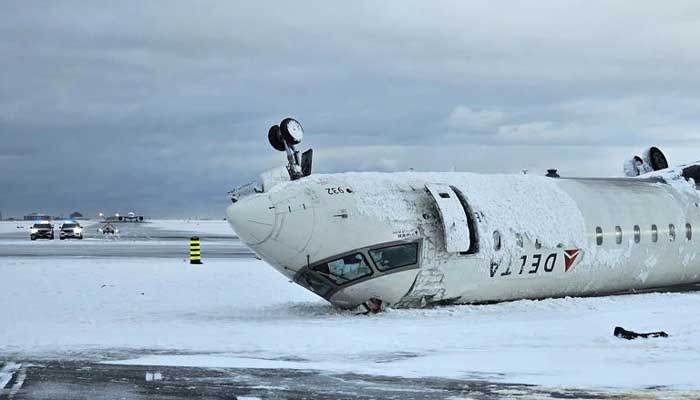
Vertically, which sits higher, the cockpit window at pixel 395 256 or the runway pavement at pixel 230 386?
the cockpit window at pixel 395 256

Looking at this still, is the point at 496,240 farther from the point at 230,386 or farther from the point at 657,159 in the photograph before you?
the point at 657,159

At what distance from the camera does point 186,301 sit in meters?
22.9

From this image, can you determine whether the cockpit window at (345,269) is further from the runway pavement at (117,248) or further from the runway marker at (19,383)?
the runway pavement at (117,248)

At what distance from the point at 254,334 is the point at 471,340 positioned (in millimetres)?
4134

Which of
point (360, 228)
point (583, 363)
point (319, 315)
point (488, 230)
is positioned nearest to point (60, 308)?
point (319, 315)

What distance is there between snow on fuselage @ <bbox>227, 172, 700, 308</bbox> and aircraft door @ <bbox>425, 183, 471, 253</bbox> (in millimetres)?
29

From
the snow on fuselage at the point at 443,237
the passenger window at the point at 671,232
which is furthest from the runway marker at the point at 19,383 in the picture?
the passenger window at the point at 671,232

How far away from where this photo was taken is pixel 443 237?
18.8m

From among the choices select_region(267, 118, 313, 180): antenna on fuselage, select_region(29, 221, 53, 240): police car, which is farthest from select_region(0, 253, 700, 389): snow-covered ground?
select_region(29, 221, 53, 240): police car

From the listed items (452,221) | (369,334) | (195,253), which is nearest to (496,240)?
(452,221)

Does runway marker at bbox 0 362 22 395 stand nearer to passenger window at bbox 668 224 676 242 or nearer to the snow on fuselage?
the snow on fuselage

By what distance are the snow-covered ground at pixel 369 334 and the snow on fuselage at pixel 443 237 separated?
0.64 m

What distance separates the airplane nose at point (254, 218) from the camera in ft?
59.2

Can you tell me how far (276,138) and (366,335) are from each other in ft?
19.8
